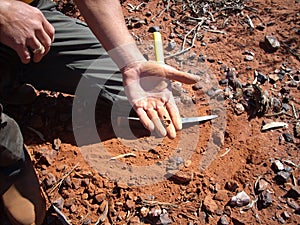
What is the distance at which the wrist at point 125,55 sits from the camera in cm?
186

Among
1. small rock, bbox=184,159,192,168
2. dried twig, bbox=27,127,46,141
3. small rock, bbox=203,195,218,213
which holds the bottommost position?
small rock, bbox=203,195,218,213

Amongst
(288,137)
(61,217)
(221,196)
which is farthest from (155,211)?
(288,137)

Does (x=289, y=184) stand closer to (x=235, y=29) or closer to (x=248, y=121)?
(x=248, y=121)

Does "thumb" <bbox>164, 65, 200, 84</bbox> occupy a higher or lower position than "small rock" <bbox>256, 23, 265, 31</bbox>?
higher

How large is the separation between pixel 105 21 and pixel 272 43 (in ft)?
3.42

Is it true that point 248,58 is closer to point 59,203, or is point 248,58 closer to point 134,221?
point 134,221

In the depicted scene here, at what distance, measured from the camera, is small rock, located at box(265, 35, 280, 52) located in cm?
228

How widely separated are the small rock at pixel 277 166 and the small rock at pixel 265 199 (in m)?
0.13

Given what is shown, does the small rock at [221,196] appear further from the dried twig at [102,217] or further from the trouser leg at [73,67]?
the trouser leg at [73,67]

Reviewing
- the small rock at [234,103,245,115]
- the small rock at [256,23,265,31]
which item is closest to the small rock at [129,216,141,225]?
the small rock at [234,103,245,115]

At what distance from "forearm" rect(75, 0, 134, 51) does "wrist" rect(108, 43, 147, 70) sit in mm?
21

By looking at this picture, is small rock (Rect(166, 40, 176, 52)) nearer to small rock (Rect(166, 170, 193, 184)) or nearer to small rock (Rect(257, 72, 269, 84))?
small rock (Rect(257, 72, 269, 84))

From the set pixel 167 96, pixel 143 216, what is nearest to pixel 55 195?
pixel 143 216

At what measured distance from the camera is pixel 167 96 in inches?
73.5
